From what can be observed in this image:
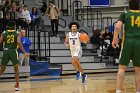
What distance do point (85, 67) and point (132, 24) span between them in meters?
11.5

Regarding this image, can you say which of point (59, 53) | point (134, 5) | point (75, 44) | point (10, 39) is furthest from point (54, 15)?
point (134, 5)

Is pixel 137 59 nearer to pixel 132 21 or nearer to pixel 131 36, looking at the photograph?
pixel 131 36

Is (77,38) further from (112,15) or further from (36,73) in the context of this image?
(112,15)

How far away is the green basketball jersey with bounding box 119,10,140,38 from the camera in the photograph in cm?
879

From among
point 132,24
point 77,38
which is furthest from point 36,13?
point 132,24

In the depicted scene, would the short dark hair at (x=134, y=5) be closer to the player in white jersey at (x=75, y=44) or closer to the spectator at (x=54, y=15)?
the player in white jersey at (x=75, y=44)

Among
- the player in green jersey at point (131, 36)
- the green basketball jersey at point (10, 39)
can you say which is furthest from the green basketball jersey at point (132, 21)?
the green basketball jersey at point (10, 39)

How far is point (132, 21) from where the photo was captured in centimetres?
880

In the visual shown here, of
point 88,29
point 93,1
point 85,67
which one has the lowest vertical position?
point 85,67

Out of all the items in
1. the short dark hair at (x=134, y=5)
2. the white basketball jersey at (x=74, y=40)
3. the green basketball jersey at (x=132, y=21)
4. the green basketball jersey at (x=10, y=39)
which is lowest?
the white basketball jersey at (x=74, y=40)

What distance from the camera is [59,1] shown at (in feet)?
87.5

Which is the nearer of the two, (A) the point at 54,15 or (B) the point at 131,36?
(B) the point at 131,36

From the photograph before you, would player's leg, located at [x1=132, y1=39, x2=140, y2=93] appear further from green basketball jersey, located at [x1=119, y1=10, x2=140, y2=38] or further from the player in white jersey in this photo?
the player in white jersey

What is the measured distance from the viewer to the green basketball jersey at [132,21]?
8789mm
